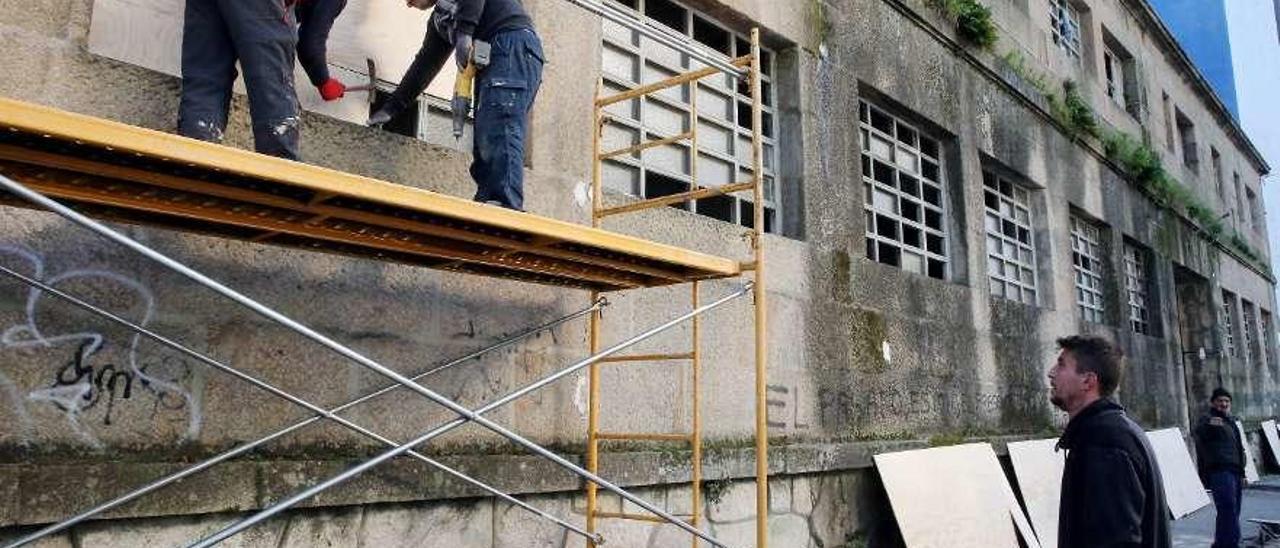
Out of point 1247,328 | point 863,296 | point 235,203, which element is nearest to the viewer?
point 235,203

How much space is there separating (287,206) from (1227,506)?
886cm

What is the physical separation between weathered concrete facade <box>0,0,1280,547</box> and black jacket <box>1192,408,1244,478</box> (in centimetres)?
141

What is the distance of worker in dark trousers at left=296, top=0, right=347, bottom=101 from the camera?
400 centimetres

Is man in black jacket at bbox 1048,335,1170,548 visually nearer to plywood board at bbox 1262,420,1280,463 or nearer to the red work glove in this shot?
the red work glove

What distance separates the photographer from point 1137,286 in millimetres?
13219

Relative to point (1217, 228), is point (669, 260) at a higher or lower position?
lower

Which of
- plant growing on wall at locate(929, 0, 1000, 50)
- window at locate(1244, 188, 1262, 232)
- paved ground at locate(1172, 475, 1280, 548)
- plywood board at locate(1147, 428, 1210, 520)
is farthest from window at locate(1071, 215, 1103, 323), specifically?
window at locate(1244, 188, 1262, 232)

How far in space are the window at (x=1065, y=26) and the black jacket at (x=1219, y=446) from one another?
17.2ft

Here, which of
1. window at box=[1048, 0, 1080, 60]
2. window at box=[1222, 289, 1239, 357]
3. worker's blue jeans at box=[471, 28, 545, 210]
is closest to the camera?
worker's blue jeans at box=[471, 28, 545, 210]

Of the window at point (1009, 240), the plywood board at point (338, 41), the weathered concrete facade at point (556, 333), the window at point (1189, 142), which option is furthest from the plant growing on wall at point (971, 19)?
the window at point (1189, 142)

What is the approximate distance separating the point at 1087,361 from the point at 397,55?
11.3 ft

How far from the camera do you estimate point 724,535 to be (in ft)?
18.7

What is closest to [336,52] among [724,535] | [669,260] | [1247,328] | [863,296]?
[669,260]

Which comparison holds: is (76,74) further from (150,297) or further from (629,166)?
(629,166)
